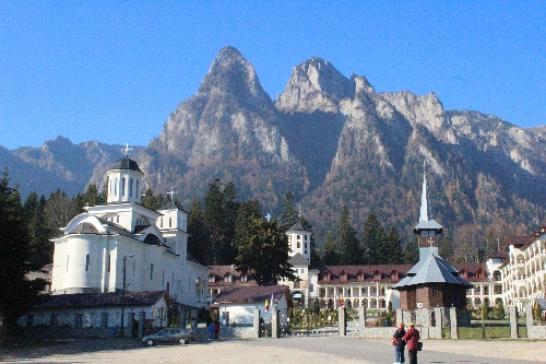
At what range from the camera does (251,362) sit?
25.1m

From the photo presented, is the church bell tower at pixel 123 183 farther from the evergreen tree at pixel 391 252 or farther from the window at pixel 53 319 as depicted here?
the evergreen tree at pixel 391 252

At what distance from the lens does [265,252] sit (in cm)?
7288

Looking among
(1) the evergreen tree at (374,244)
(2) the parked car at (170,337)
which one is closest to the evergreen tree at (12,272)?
(2) the parked car at (170,337)

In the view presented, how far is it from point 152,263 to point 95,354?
30297mm

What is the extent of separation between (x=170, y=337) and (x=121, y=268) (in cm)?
1946

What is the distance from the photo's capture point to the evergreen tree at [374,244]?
118625 millimetres

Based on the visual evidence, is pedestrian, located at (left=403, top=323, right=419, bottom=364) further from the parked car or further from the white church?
the white church

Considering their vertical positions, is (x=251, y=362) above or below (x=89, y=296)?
below

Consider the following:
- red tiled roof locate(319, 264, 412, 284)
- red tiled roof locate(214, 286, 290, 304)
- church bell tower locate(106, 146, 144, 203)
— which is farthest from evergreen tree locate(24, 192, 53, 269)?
red tiled roof locate(319, 264, 412, 284)

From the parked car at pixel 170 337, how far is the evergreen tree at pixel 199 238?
6149 centimetres

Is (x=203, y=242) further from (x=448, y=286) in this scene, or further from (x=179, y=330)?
(x=179, y=330)

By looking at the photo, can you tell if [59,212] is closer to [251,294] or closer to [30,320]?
[251,294]

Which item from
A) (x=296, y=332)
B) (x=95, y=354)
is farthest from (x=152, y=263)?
(x=95, y=354)

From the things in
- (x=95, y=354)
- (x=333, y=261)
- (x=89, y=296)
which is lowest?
(x=95, y=354)
